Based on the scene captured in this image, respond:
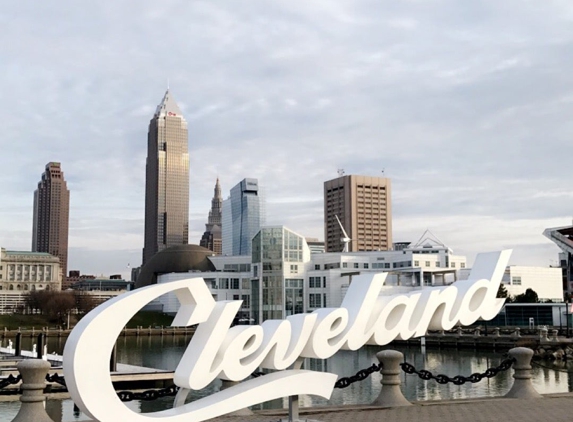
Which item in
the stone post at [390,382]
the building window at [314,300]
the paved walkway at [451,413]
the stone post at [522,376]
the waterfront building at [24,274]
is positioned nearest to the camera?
the paved walkway at [451,413]

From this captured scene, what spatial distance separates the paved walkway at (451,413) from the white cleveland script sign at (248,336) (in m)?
1.81

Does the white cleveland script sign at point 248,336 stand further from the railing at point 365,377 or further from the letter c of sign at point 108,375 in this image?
the railing at point 365,377

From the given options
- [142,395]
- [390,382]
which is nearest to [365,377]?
[390,382]

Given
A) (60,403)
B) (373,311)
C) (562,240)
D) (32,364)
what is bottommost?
(60,403)

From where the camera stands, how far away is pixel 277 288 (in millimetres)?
96812

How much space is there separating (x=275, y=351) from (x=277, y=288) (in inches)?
3257

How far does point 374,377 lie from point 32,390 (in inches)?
1264

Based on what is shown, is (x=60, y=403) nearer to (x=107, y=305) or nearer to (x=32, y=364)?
(x=32, y=364)

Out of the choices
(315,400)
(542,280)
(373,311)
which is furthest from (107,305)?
(542,280)

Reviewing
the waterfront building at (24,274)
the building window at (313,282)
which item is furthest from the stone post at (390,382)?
the waterfront building at (24,274)

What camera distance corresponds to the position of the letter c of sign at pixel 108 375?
1189 centimetres

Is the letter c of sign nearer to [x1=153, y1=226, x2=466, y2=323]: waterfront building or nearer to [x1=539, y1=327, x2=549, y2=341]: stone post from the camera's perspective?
[x1=539, y1=327, x2=549, y2=341]: stone post

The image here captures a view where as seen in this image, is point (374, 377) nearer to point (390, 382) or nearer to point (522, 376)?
point (522, 376)

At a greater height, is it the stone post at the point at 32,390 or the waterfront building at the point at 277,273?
the waterfront building at the point at 277,273
